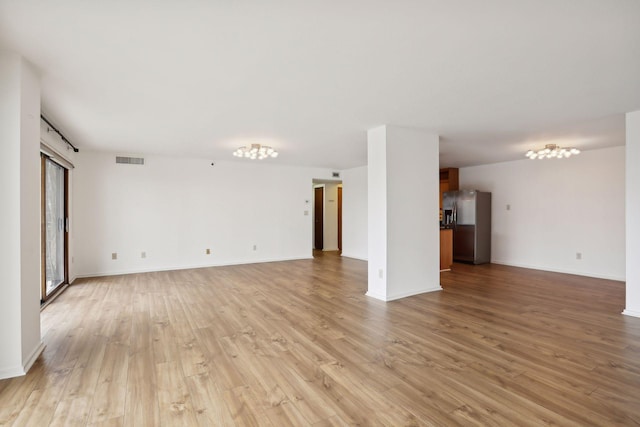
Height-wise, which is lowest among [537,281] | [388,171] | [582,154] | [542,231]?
[537,281]

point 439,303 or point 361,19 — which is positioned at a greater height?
point 361,19

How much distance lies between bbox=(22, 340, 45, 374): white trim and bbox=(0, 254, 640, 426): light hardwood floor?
5 cm

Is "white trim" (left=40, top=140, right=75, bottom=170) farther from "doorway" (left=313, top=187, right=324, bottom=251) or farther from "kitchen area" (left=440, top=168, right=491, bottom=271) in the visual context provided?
"kitchen area" (left=440, top=168, right=491, bottom=271)

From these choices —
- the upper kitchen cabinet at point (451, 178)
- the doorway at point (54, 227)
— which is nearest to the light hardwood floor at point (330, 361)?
the doorway at point (54, 227)

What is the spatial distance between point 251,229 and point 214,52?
5686mm

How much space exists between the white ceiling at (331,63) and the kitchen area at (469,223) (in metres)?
2.98

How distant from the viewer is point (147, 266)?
667cm

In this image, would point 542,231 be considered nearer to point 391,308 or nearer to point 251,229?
point 391,308

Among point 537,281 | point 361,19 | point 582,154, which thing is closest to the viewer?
point 361,19

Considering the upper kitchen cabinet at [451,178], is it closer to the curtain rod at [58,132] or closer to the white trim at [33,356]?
the curtain rod at [58,132]

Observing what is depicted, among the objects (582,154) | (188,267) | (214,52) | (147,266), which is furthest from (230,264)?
(582,154)

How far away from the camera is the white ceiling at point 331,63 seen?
6.26 feet

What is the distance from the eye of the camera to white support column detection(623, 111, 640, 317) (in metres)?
3.71

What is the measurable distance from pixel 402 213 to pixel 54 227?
5.50m
